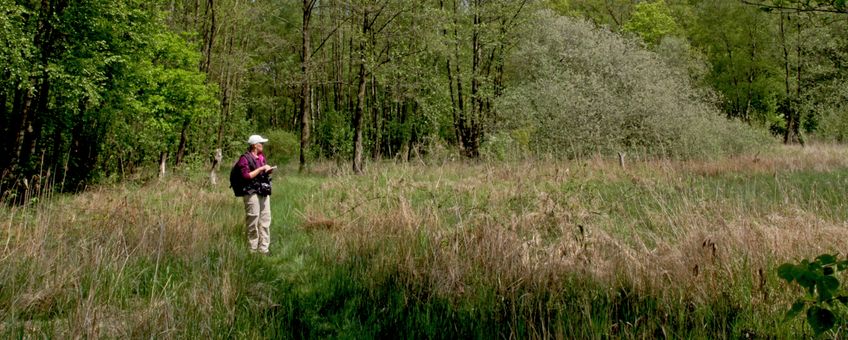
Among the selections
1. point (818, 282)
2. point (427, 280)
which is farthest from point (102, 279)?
point (818, 282)

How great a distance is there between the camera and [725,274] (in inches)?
144

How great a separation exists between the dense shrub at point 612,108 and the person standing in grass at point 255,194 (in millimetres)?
11918

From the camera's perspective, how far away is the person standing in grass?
6.30m

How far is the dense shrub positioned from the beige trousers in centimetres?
1195

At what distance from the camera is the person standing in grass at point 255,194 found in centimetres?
630

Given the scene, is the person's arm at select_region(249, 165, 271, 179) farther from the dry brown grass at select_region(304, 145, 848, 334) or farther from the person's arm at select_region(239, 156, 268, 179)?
the dry brown grass at select_region(304, 145, 848, 334)

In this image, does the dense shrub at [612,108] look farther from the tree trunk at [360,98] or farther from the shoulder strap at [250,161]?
the shoulder strap at [250,161]

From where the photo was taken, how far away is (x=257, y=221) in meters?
6.45

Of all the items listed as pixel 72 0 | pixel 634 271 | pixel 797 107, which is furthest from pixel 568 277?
pixel 797 107

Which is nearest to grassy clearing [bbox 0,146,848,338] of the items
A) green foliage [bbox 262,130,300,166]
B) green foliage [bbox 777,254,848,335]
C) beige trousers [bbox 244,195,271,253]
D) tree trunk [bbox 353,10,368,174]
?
beige trousers [bbox 244,195,271,253]

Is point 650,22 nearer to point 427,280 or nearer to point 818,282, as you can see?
point 427,280

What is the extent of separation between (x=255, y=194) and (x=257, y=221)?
382 mm

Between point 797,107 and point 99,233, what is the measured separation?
127ft

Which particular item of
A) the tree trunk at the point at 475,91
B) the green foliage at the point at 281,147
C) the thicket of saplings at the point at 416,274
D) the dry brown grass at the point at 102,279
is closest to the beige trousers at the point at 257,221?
the thicket of saplings at the point at 416,274
